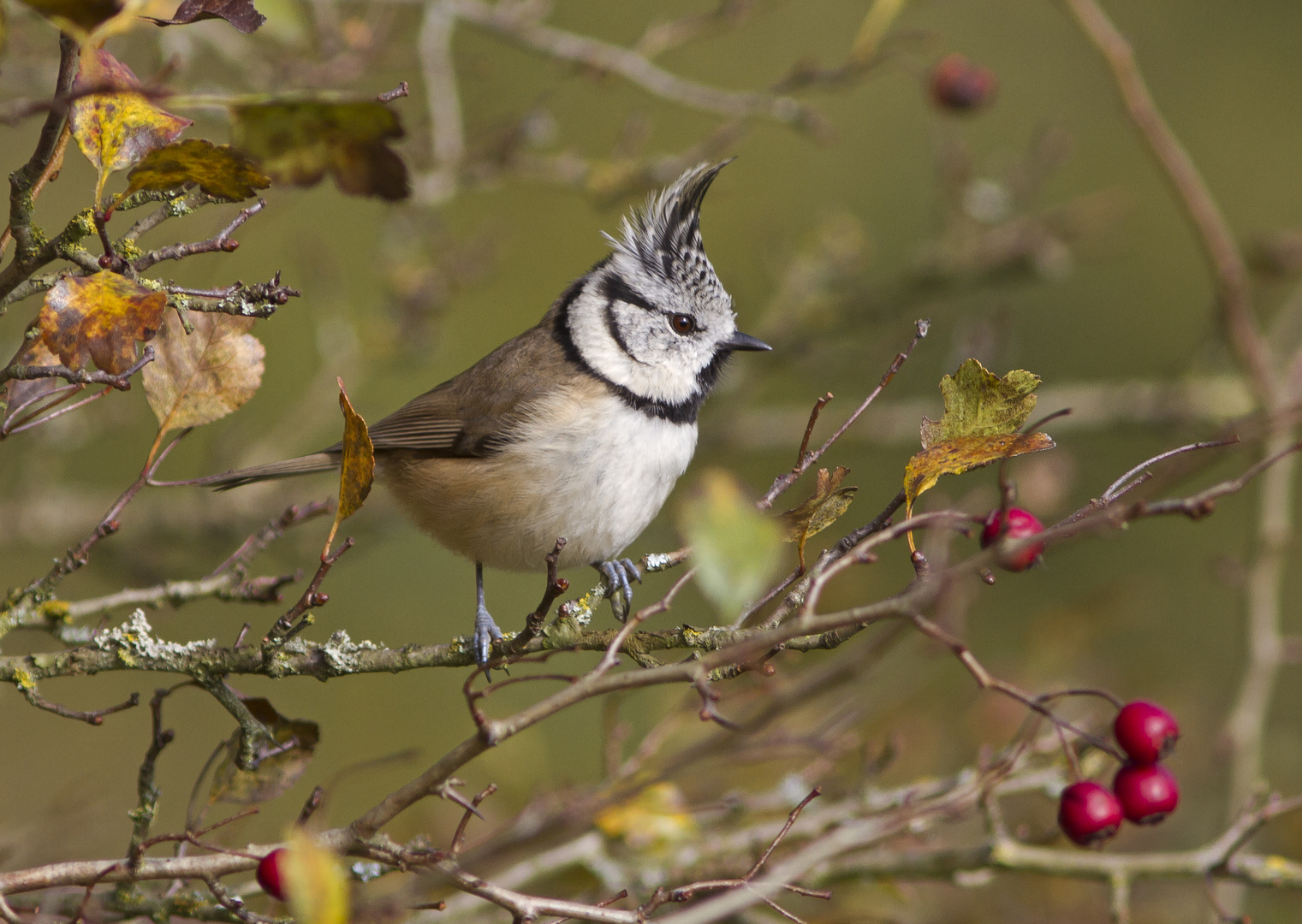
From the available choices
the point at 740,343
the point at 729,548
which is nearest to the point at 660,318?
the point at 740,343

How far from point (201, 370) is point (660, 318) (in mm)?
1928

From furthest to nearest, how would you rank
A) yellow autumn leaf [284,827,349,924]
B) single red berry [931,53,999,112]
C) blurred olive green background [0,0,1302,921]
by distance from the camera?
single red berry [931,53,999,112]
blurred olive green background [0,0,1302,921]
yellow autumn leaf [284,827,349,924]

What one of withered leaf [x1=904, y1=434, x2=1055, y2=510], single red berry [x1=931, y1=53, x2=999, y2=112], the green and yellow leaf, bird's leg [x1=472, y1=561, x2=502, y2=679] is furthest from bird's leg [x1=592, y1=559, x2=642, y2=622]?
single red berry [x1=931, y1=53, x2=999, y2=112]

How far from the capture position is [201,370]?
201 centimetres

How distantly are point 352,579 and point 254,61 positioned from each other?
357 centimetres

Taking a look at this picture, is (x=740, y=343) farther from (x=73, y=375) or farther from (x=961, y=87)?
(x=73, y=375)

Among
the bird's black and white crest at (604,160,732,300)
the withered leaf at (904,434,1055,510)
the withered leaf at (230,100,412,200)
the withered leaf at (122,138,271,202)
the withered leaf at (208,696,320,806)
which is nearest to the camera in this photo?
the withered leaf at (230,100,412,200)

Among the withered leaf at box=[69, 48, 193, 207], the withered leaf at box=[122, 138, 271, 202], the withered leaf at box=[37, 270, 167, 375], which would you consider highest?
the withered leaf at box=[69, 48, 193, 207]

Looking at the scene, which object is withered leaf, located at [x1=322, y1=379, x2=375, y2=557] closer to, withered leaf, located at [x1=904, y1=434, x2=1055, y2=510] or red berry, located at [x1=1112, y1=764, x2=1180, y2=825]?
withered leaf, located at [x1=904, y1=434, x2=1055, y2=510]

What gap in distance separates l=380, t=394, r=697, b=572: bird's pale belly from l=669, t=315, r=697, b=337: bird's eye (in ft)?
1.36

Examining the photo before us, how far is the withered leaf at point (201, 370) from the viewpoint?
1998 millimetres

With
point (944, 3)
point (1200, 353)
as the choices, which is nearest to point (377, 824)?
point (1200, 353)

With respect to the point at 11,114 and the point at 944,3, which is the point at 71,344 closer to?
the point at 11,114

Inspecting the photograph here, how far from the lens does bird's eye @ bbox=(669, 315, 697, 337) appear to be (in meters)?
3.73
